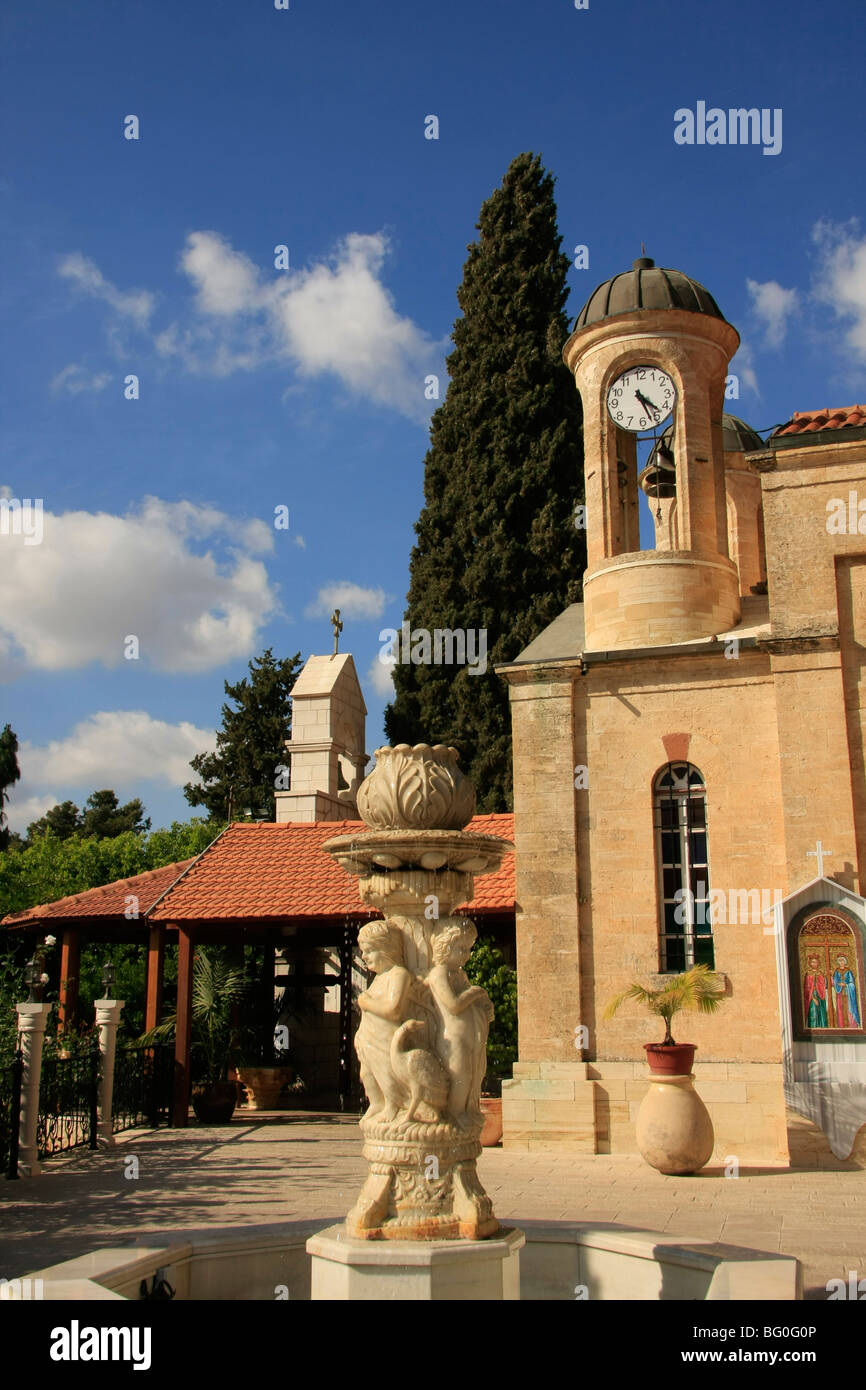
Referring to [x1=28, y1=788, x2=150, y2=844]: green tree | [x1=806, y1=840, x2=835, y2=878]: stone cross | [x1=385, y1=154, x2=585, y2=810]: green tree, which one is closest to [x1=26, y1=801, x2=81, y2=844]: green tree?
[x1=28, y1=788, x2=150, y2=844]: green tree

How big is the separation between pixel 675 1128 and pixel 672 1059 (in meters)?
0.69

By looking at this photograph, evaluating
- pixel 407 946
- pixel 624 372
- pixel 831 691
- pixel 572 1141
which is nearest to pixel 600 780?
pixel 831 691

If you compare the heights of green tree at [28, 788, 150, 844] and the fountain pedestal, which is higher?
green tree at [28, 788, 150, 844]

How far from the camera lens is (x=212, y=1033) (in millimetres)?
17500

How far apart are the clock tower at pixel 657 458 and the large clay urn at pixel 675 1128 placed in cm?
555

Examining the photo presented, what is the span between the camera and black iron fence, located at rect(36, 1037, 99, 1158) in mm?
13164

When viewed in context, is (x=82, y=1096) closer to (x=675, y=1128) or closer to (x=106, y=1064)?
(x=106, y=1064)

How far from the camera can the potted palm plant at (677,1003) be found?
473 inches

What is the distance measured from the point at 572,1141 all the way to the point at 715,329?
1077 centimetres

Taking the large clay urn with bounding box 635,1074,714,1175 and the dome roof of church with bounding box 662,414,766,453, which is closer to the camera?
the large clay urn with bounding box 635,1074,714,1175

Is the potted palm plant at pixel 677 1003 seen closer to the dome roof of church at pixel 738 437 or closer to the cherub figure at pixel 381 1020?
the cherub figure at pixel 381 1020

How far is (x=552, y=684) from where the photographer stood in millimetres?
14641

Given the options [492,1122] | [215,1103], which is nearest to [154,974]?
[215,1103]

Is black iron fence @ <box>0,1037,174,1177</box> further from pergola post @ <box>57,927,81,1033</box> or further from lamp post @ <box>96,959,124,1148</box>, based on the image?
pergola post @ <box>57,927,81,1033</box>
